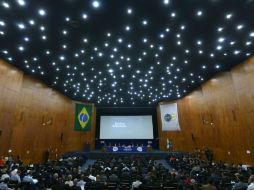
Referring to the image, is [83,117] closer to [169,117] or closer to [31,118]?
[31,118]

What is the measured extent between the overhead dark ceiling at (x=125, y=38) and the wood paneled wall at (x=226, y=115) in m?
1.22

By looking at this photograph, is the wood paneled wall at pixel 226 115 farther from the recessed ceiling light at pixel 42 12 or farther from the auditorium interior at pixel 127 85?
the recessed ceiling light at pixel 42 12

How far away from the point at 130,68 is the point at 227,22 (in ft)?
25.7

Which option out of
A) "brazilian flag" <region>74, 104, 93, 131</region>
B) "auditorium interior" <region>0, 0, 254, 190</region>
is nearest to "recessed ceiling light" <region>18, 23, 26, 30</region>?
"auditorium interior" <region>0, 0, 254, 190</region>

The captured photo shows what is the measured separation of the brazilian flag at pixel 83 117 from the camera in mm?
24531

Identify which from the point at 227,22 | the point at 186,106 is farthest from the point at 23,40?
the point at 186,106

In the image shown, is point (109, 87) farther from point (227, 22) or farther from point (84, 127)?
point (227, 22)

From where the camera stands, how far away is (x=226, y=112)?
Answer: 15453mm

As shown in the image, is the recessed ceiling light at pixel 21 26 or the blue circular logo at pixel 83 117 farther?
the blue circular logo at pixel 83 117

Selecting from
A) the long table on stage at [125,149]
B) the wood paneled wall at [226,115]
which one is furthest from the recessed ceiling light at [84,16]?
the long table on stage at [125,149]

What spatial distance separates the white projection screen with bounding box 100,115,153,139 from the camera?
92.9 ft

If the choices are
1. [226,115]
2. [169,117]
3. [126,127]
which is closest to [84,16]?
[226,115]

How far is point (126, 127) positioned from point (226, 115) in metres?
16.4

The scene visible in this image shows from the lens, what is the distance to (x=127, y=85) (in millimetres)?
19203
